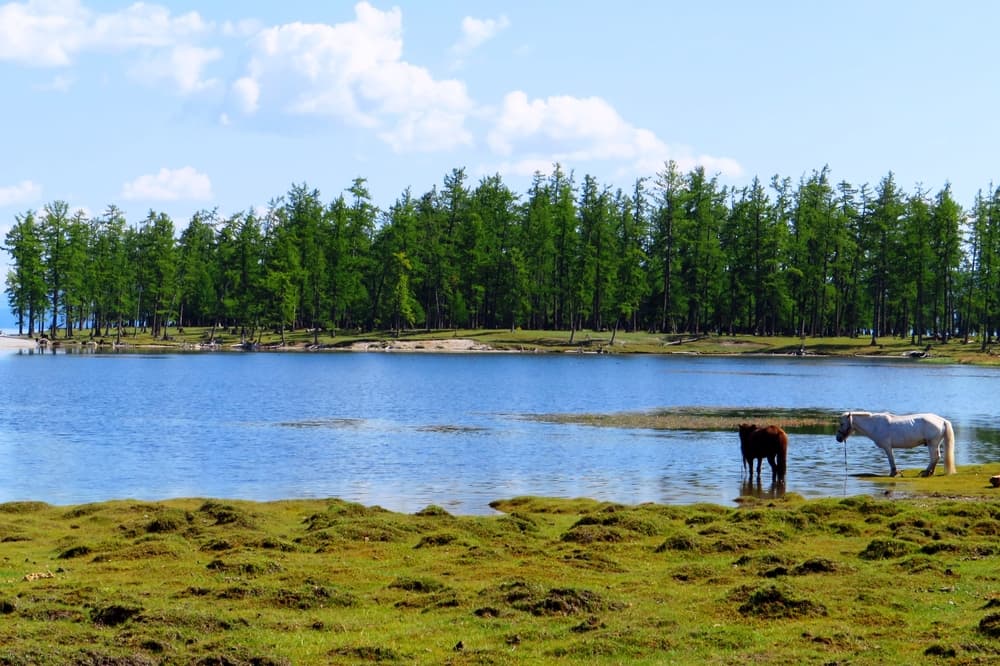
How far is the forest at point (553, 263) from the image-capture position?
145125 millimetres

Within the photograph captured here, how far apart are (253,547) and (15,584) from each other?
15.9 feet

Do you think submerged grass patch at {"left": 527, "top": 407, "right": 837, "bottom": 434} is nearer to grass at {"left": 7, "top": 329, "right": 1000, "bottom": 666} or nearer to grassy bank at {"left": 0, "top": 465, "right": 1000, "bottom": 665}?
grass at {"left": 7, "top": 329, "right": 1000, "bottom": 666}

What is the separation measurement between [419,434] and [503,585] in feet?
111

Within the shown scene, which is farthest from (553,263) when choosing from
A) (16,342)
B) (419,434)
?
(419,434)

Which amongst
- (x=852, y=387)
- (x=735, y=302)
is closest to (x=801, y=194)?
(x=735, y=302)

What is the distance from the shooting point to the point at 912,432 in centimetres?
3672

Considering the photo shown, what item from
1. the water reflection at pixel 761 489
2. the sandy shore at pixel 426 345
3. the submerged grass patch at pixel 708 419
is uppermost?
the sandy shore at pixel 426 345

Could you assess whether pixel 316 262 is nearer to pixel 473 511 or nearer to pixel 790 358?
pixel 790 358

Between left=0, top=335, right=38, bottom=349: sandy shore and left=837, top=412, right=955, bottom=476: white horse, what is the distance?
12834 cm

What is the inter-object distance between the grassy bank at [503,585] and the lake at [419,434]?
7.19 meters

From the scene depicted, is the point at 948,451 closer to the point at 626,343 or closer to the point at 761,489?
the point at 761,489

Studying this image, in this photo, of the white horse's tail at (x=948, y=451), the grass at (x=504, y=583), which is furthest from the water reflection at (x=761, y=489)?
the white horse's tail at (x=948, y=451)

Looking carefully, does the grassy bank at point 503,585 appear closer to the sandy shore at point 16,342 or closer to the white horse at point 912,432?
the white horse at point 912,432

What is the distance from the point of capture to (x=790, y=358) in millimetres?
130000
